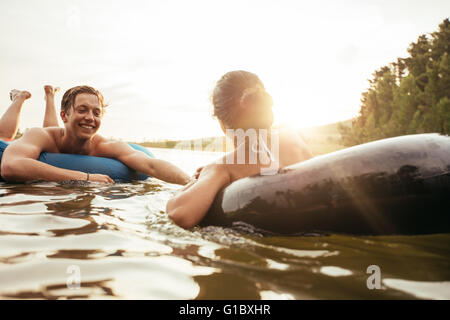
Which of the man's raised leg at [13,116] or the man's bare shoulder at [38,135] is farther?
the man's raised leg at [13,116]

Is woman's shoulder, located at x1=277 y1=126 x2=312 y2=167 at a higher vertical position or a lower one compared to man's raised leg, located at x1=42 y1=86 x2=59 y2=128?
lower

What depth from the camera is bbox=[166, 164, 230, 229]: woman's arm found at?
8.58 ft

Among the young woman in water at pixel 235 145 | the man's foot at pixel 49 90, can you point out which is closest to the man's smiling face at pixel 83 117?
the young woman in water at pixel 235 145

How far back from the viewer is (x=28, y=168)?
4617 millimetres

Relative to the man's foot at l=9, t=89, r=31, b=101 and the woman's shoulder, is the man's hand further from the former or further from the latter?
the man's foot at l=9, t=89, r=31, b=101

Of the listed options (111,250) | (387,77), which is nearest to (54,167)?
(111,250)

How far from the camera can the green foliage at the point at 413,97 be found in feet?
75.9

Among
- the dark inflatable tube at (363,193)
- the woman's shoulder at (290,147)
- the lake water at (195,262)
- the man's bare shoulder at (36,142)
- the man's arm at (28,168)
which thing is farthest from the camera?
the man's bare shoulder at (36,142)

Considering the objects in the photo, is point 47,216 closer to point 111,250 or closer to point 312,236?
point 111,250

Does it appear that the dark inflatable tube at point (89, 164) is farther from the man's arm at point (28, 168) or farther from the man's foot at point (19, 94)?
the man's foot at point (19, 94)

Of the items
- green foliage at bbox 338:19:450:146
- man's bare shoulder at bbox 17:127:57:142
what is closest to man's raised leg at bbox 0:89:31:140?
man's bare shoulder at bbox 17:127:57:142

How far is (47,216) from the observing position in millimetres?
2680

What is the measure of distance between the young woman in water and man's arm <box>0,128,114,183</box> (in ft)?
8.60

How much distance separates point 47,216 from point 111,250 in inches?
42.0
